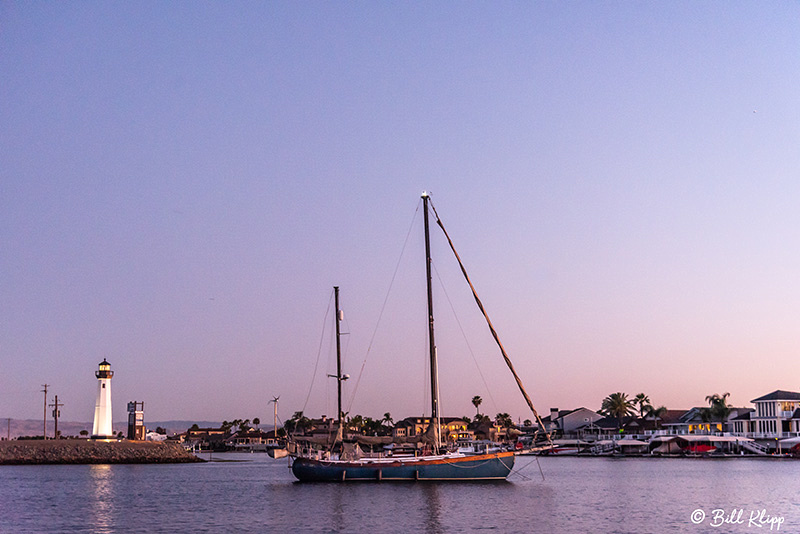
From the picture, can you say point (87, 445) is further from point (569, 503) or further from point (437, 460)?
point (569, 503)

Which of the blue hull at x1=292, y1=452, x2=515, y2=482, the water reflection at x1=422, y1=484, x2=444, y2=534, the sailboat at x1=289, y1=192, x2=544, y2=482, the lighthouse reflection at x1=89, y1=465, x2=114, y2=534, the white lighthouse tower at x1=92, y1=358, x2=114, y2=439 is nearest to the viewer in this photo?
the water reflection at x1=422, y1=484, x2=444, y2=534

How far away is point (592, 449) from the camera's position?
152500 mm

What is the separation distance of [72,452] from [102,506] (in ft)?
280

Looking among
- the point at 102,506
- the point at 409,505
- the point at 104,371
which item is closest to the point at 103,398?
the point at 104,371

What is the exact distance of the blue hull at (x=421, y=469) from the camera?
60.2 meters

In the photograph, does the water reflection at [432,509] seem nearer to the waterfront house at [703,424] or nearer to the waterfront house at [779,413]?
the waterfront house at [779,413]

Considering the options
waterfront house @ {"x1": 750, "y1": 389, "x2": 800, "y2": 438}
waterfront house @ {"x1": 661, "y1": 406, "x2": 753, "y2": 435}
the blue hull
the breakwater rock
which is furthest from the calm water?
waterfront house @ {"x1": 661, "y1": 406, "x2": 753, "y2": 435}

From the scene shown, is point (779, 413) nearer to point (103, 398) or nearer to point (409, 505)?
point (409, 505)

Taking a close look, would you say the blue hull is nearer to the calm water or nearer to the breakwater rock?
the calm water

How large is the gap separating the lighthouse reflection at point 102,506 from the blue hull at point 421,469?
15708 millimetres

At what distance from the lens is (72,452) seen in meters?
134

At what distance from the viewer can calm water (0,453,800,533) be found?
4284 centimetres

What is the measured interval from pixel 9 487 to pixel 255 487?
22942 mm

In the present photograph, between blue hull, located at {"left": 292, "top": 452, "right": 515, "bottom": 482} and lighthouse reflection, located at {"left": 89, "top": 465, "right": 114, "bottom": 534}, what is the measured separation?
15708 millimetres
